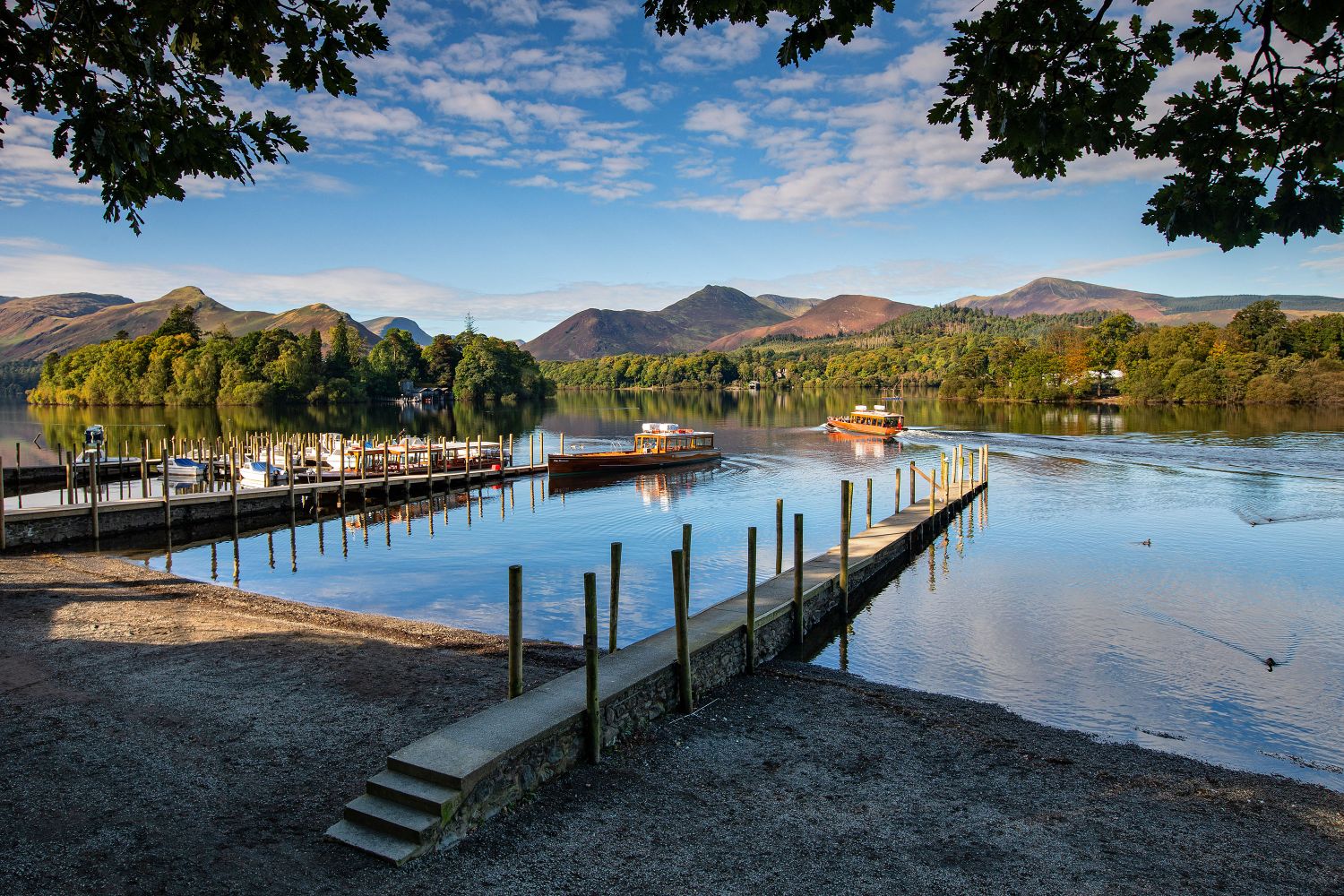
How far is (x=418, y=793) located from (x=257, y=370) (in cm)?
12998

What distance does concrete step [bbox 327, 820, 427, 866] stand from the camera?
6.96 m

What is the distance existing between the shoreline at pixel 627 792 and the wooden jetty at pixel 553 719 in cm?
24

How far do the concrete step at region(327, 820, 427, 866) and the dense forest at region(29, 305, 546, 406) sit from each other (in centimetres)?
12461

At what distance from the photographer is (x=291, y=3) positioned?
19.9ft

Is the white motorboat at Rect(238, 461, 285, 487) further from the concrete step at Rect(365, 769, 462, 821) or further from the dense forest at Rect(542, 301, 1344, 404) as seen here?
the dense forest at Rect(542, 301, 1344, 404)

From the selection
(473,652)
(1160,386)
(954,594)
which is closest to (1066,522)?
(954,594)

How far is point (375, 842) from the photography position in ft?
23.4

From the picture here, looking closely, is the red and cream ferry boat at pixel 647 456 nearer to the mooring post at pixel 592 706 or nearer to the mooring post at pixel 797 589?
the mooring post at pixel 797 589

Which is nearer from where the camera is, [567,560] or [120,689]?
[120,689]

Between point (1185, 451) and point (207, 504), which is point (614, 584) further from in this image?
point (1185, 451)

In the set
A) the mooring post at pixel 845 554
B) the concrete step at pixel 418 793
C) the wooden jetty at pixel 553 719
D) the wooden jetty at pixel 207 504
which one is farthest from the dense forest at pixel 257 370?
the concrete step at pixel 418 793

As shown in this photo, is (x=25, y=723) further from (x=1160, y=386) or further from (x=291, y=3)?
(x=1160, y=386)

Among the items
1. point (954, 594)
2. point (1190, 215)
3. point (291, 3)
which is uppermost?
point (291, 3)

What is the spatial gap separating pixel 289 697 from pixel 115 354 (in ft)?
463
